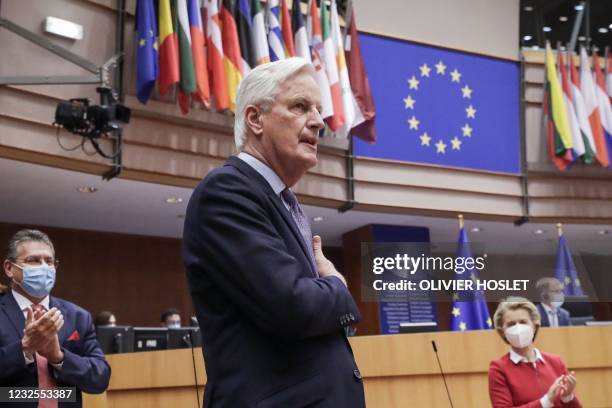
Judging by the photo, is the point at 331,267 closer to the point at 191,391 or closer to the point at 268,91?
the point at 268,91

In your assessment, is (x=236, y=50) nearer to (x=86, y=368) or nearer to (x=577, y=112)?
(x=577, y=112)

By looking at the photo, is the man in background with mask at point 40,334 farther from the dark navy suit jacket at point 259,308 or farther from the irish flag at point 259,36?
the irish flag at point 259,36

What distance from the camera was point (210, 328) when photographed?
70.4 inches

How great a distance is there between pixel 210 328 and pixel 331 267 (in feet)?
1.04

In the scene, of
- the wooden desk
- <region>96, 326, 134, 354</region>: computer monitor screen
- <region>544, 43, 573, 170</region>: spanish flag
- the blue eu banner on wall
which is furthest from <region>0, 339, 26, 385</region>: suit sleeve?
<region>544, 43, 573, 170</region>: spanish flag

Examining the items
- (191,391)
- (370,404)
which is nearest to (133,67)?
(191,391)

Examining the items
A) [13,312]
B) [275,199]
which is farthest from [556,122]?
[275,199]

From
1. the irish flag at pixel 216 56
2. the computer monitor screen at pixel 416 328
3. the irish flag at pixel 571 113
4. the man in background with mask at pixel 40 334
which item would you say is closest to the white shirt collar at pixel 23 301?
the man in background with mask at pixel 40 334

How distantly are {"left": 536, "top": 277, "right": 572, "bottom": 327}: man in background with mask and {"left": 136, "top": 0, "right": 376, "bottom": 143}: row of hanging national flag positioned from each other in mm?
2843

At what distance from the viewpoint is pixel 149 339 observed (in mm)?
6527

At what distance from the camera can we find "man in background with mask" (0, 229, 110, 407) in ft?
10.2

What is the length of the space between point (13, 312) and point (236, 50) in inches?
241

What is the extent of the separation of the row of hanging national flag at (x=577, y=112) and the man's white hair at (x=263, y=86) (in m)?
10.4

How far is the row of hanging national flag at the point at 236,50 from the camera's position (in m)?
8.45
